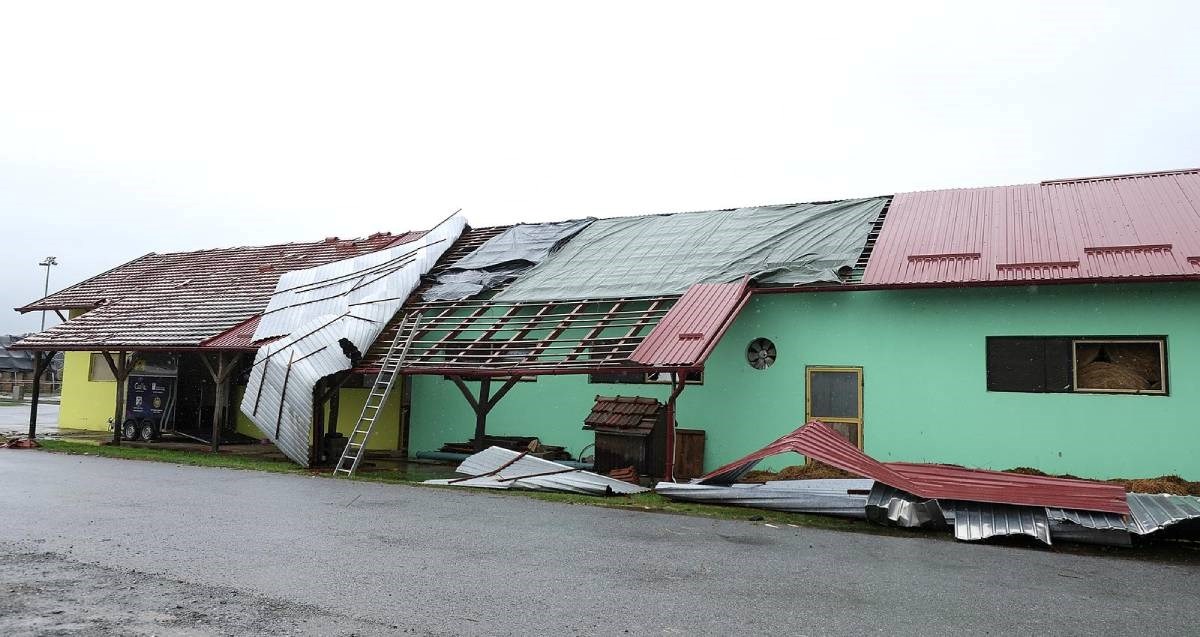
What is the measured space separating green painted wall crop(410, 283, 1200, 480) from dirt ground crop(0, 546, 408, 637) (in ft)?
33.5

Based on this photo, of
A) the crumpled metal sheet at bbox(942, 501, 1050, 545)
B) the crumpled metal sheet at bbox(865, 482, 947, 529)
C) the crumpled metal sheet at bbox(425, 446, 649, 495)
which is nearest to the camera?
the crumpled metal sheet at bbox(942, 501, 1050, 545)

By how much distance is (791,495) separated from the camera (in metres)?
10.6

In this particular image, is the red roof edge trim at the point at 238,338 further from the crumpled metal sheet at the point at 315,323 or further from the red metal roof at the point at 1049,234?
the red metal roof at the point at 1049,234

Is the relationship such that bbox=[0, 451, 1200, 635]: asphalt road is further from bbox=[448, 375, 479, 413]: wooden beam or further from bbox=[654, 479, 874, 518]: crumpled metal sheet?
bbox=[448, 375, 479, 413]: wooden beam

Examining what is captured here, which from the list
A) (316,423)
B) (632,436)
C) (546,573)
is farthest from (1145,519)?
(316,423)

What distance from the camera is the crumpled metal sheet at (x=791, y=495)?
1013 cm

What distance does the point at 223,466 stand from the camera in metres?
15.6

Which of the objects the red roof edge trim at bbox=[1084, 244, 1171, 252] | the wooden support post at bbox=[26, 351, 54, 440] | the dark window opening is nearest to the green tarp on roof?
the dark window opening

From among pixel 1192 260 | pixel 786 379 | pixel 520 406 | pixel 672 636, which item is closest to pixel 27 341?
pixel 520 406

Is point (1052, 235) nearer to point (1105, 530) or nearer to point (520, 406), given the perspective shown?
point (1105, 530)

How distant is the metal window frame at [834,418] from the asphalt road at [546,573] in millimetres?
4772

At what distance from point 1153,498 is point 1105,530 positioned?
5.71 feet

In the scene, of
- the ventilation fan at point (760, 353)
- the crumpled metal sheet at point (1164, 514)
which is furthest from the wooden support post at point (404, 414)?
the crumpled metal sheet at point (1164, 514)

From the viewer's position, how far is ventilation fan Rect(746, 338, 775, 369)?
14.8 metres
